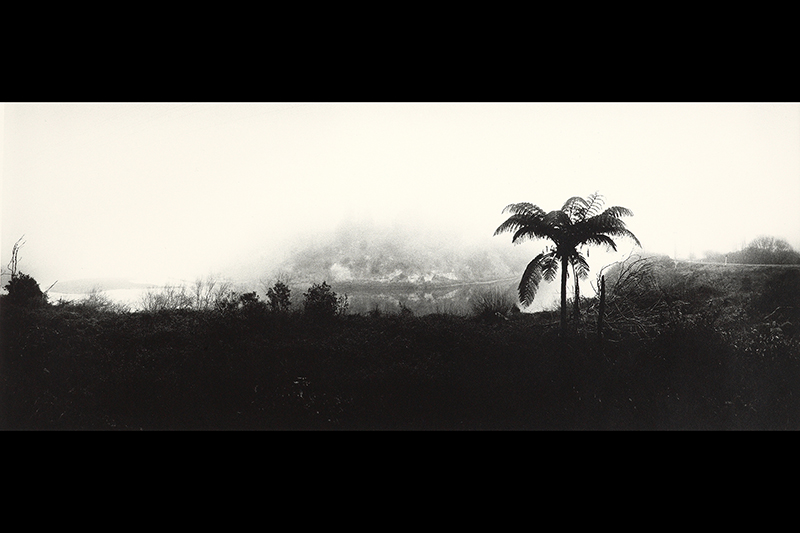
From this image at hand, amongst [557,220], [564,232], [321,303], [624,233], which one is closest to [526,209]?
[557,220]

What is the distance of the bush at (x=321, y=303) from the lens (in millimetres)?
5156

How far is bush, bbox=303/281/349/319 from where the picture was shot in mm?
5156

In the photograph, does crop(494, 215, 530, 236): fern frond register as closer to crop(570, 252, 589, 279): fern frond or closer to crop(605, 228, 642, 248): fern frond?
crop(570, 252, 589, 279): fern frond

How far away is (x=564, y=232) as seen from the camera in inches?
201

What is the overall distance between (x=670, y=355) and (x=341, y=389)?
3928 mm

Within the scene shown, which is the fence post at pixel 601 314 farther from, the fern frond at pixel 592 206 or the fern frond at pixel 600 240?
the fern frond at pixel 592 206

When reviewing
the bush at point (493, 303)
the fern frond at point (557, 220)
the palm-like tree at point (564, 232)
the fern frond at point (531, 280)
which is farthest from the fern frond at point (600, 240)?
the bush at point (493, 303)

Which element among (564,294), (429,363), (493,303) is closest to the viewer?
(429,363)

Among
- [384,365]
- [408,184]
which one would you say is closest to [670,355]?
[384,365]

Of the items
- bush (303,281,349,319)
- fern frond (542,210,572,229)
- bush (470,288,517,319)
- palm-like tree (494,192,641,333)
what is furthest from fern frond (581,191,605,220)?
bush (303,281,349,319)

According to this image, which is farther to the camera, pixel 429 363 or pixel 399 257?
pixel 399 257

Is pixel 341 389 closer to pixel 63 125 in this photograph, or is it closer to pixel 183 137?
pixel 183 137

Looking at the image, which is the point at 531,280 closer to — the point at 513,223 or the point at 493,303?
the point at 493,303

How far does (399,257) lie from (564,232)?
1.98 meters
